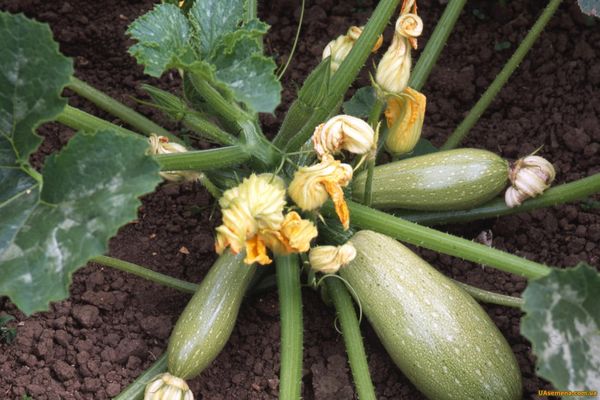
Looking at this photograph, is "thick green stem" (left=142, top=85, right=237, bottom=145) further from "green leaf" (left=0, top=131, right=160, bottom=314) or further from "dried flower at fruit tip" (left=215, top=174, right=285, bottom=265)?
"green leaf" (left=0, top=131, right=160, bottom=314)

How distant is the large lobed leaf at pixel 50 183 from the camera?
163cm

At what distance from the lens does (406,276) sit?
6.98 ft

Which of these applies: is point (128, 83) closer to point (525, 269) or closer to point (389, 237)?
point (389, 237)

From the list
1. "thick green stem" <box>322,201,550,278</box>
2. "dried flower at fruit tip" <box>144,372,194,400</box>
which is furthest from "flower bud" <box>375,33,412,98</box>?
"dried flower at fruit tip" <box>144,372,194,400</box>

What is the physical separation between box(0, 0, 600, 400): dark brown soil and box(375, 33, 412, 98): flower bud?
59 centimetres

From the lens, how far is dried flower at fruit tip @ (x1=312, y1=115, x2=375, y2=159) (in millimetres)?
1970

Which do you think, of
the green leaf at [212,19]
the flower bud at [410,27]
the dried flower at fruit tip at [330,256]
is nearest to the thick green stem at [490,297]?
the dried flower at fruit tip at [330,256]

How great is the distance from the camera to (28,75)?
5.65 feet

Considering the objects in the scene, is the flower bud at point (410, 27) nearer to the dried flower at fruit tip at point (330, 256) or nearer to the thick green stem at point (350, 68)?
the thick green stem at point (350, 68)

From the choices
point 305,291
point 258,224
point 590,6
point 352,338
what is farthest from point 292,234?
point 590,6

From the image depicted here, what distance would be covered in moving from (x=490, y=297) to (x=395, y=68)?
0.66 m

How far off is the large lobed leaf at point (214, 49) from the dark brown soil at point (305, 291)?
72 cm

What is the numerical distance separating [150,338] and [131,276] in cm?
21

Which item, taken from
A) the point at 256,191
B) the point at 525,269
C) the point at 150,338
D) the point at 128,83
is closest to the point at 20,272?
the point at 256,191
